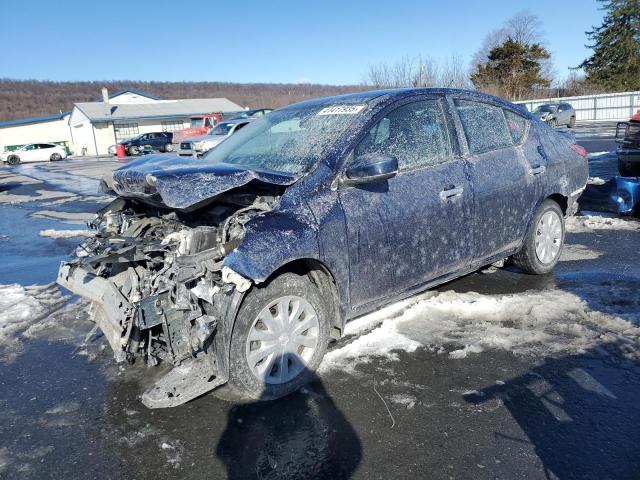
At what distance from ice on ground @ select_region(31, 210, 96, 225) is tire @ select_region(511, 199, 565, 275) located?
8.12m

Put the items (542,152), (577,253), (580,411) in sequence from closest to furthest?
(580,411), (542,152), (577,253)

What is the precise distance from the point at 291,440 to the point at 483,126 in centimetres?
305

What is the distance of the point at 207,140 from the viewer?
65.9ft

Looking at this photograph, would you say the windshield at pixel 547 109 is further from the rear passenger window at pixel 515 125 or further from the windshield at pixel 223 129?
the rear passenger window at pixel 515 125

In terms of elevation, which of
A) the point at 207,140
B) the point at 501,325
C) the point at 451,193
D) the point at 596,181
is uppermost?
the point at 207,140

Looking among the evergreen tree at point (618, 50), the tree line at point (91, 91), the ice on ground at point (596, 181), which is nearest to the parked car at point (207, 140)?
the ice on ground at point (596, 181)

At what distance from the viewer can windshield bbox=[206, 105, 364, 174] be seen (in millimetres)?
3535

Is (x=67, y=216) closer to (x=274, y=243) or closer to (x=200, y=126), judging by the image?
(x=274, y=243)

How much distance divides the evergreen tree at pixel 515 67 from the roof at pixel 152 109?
91.0ft

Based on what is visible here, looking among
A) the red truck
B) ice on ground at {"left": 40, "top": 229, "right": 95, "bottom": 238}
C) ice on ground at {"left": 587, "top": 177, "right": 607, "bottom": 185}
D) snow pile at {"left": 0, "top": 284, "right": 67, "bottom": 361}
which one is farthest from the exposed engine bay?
the red truck

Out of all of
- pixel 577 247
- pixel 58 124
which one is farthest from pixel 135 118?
pixel 577 247

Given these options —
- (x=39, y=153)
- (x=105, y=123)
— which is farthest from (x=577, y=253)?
(x=105, y=123)

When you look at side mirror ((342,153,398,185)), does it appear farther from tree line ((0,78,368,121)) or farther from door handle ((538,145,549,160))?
tree line ((0,78,368,121))

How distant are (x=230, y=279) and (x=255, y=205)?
58 cm
